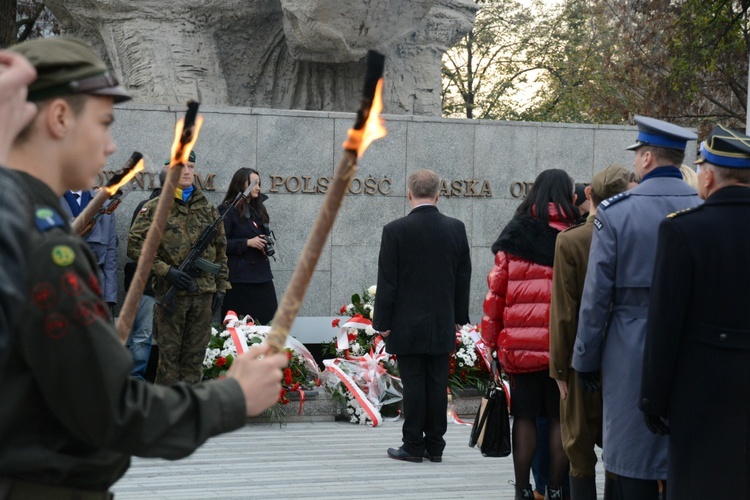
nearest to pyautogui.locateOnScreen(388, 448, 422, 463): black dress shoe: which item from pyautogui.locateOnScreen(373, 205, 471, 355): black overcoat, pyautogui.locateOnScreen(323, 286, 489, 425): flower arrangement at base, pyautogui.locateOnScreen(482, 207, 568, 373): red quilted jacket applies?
pyautogui.locateOnScreen(373, 205, 471, 355): black overcoat

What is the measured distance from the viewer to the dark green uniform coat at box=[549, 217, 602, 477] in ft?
18.7

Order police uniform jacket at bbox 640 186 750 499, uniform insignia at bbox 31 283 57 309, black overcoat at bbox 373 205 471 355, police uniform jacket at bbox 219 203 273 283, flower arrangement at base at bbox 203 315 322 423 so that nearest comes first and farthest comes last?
uniform insignia at bbox 31 283 57 309 → police uniform jacket at bbox 640 186 750 499 → black overcoat at bbox 373 205 471 355 → flower arrangement at base at bbox 203 315 322 423 → police uniform jacket at bbox 219 203 273 283

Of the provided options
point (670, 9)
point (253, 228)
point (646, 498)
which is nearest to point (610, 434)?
point (646, 498)

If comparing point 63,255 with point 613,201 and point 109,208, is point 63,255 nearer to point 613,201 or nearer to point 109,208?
point 613,201

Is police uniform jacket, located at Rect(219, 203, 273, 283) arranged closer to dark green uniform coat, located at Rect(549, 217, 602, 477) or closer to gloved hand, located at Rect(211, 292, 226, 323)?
gloved hand, located at Rect(211, 292, 226, 323)

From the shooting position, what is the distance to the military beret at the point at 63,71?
2229 millimetres

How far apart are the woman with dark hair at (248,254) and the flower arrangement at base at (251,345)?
360mm

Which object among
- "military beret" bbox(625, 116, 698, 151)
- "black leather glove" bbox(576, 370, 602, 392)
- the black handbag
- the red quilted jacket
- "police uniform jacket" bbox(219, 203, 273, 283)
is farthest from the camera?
"police uniform jacket" bbox(219, 203, 273, 283)

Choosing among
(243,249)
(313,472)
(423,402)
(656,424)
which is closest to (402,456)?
(423,402)

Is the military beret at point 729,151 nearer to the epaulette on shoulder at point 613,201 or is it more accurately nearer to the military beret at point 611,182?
the epaulette on shoulder at point 613,201

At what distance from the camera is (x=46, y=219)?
2.14 m

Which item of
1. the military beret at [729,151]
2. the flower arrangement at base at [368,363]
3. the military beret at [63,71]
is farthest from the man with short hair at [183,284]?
the military beret at [63,71]

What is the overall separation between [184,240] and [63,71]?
7.17 metres

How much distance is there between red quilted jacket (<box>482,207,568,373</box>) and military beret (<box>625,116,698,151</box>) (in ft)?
4.98
